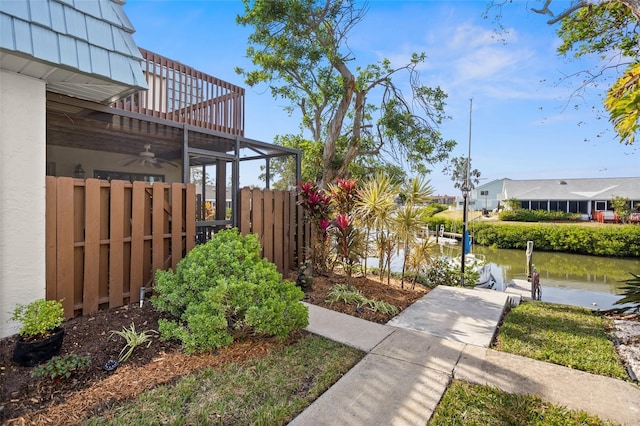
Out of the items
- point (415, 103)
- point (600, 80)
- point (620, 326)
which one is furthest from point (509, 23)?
point (620, 326)

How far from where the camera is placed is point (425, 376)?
271cm

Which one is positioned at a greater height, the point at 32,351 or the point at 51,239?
the point at 51,239

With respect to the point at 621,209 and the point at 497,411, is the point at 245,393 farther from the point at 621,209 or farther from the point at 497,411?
the point at 621,209

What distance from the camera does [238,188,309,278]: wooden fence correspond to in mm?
5742

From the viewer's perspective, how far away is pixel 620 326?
4270 mm

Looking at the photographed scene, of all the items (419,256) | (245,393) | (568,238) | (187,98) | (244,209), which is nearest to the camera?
(245,393)

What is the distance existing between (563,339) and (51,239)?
5.94 meters

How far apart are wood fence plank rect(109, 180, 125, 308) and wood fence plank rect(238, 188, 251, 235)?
2.00 m

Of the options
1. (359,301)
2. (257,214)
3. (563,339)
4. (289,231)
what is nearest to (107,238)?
A: (257,214)

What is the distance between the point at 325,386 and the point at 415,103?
42.4 ft

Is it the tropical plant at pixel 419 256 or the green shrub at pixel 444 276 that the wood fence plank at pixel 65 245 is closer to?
the tropical plant at pixel 419 256

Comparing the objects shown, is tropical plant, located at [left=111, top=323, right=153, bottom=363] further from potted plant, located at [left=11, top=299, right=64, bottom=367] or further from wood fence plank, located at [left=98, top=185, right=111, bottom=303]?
wood fence plank, located at [left=98, top=185, right=111, bottom=303]

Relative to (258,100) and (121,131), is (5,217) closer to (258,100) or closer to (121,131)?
(121,131)

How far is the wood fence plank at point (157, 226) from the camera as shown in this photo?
4.27 m
